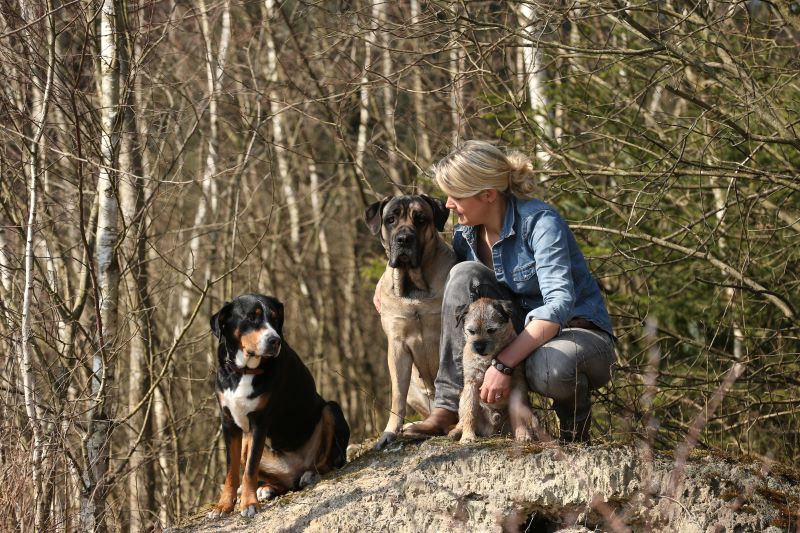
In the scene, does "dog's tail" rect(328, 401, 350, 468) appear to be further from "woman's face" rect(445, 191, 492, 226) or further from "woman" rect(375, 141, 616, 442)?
"woman's face" rect(445, 191, 492, 226)

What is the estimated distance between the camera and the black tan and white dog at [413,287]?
20.9ft

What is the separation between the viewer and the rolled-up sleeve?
5.20 m

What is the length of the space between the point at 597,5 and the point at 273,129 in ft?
33.1

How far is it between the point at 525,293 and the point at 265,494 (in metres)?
1.99

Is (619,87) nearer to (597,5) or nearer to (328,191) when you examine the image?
(597,5)

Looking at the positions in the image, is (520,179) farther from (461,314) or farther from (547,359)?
(547,359)

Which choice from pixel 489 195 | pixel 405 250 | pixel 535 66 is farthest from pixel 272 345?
pixel 535 66

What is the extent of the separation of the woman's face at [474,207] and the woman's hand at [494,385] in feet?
3.03

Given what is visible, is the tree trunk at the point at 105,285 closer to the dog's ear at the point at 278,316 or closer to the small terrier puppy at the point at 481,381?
the dog's ear at the point at 278,316

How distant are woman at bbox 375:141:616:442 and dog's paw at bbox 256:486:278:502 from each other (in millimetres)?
919

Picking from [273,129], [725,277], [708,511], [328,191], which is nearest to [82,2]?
[708,511]

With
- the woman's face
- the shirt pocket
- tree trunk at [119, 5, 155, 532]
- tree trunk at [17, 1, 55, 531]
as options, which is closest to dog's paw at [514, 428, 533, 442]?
the shirt pocket

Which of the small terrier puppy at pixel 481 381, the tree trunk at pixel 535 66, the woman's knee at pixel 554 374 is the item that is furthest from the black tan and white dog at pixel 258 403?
the tree trunk at pixel 535 66

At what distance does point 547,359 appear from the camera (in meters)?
5.27
